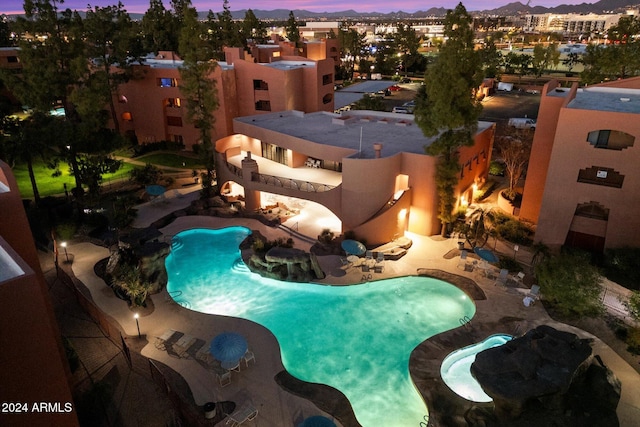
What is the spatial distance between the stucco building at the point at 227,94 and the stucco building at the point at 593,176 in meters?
24.2

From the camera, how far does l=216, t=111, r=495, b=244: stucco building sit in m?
27.3

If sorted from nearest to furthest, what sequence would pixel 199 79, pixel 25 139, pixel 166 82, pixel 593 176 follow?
pixel 593 176 → pixel 25 139 → pixel 199 79 → pixel 166 82

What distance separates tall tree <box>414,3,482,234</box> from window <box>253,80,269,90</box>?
840 inches

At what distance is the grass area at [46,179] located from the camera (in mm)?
36781

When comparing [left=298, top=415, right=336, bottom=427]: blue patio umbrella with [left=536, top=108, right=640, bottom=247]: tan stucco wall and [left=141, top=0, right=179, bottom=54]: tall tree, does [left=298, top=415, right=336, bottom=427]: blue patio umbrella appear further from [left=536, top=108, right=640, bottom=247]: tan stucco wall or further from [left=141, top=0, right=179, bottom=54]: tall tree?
[left=141, top=0, right=179, bottom=54]: tall tree

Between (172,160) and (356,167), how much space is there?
25438 millimetres

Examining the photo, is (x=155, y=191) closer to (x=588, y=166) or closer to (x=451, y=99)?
(x=451, y=99)

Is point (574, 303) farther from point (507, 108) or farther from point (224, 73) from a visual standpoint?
point (507, 108)

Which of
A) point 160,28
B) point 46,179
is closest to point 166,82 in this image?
point 46,179

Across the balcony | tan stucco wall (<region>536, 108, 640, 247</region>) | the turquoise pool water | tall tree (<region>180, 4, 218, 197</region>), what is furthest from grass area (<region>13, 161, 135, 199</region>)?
tan stucco wall (<region>536, 108, 640, 247</region>)

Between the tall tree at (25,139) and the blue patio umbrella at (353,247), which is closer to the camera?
the blue patio umbrella at (353,247)

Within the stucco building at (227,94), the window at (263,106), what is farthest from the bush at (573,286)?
the window at (263,106)

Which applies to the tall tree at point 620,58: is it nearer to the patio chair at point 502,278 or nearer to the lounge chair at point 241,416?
the patio chair at point 502,278

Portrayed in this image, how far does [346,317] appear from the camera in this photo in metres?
21.7
